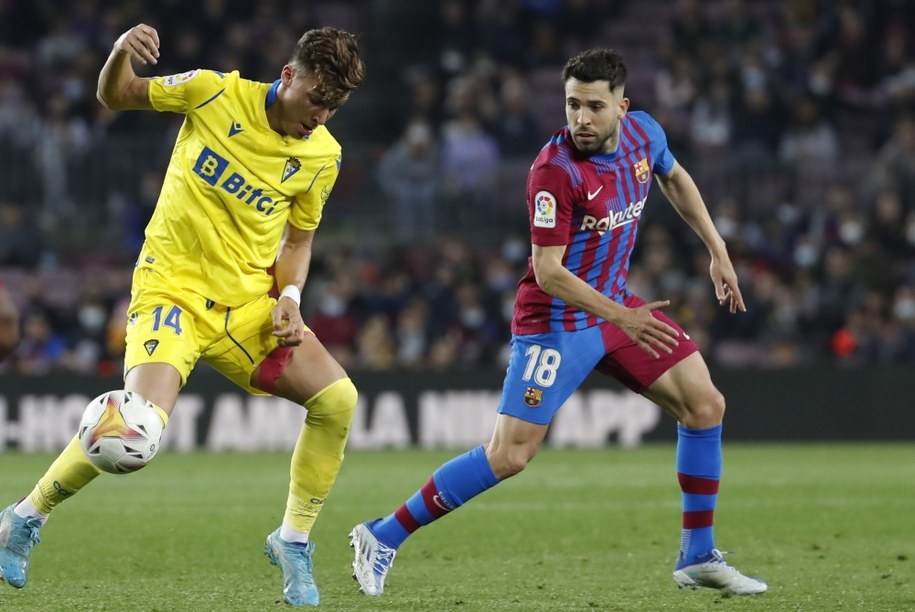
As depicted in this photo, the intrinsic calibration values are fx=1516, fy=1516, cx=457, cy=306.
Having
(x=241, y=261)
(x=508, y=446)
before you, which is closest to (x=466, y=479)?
(x=508, y=446)

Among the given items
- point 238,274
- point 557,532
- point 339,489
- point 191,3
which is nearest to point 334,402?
point 238,274

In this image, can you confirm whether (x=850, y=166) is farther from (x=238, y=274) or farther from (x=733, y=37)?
(x=238, y=274)

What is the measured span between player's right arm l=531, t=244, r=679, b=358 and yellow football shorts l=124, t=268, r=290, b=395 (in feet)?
3.70

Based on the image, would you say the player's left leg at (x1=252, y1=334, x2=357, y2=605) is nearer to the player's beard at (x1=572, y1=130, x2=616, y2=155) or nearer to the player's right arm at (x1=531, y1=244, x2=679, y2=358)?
the player's right arm at (x1=531, y1=244, x2=679, y2=358)

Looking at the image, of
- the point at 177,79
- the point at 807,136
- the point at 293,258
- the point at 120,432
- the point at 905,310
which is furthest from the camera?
the point at 807,136

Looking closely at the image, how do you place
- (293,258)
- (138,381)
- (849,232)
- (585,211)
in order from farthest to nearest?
(849,232), (585,211), (293,258), (138,381)

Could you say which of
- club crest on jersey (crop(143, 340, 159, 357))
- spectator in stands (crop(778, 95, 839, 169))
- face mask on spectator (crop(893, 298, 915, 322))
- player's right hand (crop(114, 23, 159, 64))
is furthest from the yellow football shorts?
spectator in stands (crop(778, 95, 839, 169))

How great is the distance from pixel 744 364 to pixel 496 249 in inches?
122

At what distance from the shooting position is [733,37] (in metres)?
18.5

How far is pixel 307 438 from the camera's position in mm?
6191

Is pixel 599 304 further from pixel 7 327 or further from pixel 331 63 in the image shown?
pixel 7 327

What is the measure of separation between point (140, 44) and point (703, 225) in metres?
2.69

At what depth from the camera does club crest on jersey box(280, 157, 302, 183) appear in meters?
6.07

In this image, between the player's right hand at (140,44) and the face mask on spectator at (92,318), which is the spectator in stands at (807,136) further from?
the player's right hand at (140,44)
